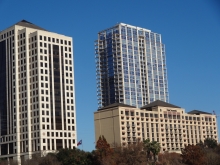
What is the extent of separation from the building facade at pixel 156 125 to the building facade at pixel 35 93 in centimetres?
1492

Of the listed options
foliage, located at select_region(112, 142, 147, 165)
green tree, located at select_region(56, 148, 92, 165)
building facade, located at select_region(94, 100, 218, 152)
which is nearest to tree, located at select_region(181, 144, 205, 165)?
foliage, located at select_region(112, 142, 147, 165)

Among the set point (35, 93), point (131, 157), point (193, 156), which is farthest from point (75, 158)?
point (35, 93)

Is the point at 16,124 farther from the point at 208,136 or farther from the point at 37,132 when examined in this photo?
the point at 208,136

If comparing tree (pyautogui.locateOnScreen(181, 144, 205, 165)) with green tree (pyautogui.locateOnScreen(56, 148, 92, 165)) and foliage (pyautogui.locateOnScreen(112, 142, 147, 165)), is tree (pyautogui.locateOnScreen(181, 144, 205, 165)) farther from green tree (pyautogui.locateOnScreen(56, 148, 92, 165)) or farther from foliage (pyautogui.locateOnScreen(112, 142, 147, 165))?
green tree (pyautogui.locateOnScreen(56, 148, 92, 165))

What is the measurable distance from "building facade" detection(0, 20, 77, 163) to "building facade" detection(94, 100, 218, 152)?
49.0 ft

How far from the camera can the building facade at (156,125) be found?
6181 inches

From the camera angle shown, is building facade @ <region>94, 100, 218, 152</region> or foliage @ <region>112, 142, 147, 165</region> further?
building facade @ <region>94, 100, 218, 152</region>

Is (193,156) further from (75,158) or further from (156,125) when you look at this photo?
(156,125)

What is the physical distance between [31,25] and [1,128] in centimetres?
3621

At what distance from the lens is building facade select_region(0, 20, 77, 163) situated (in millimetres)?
143000

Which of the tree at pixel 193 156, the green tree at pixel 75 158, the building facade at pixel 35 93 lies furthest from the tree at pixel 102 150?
the building facade at pixel 35 93

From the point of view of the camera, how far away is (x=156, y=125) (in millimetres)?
168250

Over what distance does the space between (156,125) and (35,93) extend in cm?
4829

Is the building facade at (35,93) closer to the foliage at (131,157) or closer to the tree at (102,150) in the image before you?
the tree at (102,150)
